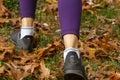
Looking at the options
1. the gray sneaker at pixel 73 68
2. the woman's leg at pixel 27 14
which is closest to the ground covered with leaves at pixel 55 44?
the woman's leg at pixel 27 14

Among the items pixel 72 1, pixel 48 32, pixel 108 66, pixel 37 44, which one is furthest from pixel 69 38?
pixel 48 32

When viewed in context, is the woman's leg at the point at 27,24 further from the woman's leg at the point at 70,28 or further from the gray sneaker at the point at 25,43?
the woman's leg at the point at 70,28

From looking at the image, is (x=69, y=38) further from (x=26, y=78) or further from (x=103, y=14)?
(x=103, y=14)

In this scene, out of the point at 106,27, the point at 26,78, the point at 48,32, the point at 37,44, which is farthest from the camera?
the point at 106,27

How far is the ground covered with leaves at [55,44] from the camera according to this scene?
297cm

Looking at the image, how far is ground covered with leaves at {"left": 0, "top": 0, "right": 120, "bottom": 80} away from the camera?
2971 millimetres

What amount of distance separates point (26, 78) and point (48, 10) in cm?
163

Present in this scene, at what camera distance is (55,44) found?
3.41 meters

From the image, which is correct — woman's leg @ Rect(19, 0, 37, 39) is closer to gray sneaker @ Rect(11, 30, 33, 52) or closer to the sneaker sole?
gray sneaker @ Rect(11, 30, 33, 52)

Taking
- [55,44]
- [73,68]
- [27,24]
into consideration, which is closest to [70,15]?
[73,68]

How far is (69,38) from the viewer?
104 inches

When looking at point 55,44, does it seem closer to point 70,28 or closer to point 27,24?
point 27,24

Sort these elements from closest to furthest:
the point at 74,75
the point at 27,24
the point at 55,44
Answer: the point at 74,75 < the point at 27,24 < the point at 55,44

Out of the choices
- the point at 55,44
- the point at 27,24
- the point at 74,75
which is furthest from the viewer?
the point at 55,44
